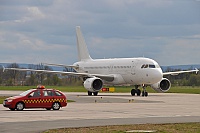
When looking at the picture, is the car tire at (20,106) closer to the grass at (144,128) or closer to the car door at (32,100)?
the car door at (32,100)

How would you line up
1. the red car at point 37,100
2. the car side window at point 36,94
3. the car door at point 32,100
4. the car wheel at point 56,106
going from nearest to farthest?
the red car at point 37,100 < the car door at point 32,100 < the car side window at point 36,94 < the car wheel at point 56,106

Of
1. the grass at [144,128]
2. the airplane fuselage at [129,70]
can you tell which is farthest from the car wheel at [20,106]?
A: the airplane fuselage at [129,70]

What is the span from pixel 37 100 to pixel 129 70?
30.7m

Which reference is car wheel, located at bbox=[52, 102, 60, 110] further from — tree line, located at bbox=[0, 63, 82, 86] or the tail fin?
tree line, located at bbox=[0, 63, 82, 86]

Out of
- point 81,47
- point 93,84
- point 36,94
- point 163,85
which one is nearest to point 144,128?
point 36,94

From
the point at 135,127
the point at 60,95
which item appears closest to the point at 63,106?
the point at 60,95

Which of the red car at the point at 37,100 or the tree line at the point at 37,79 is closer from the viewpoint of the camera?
the red car at the point at 37,100

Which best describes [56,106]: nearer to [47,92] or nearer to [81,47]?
[47,92]

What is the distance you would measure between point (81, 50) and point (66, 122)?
5426 centimetres

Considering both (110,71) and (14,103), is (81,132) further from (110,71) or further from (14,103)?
(110,71)

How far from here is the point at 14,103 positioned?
34719mm

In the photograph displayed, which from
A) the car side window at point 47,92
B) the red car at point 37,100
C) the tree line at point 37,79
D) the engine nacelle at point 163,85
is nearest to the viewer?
the red car at point 37,100

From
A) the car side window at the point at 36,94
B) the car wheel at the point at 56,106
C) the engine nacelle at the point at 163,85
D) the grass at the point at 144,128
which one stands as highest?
the engine nacelle at the point at 163,85

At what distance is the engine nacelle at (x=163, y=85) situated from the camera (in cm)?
6681
